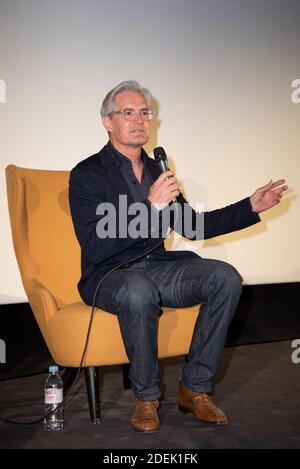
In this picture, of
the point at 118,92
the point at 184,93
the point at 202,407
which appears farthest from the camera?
the point at 184,93

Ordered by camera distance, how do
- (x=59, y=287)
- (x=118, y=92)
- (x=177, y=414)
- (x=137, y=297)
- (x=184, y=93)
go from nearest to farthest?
(x=137, y=297) < (x=177, y=414) < (x=118, y=92) < (x=59, y=287) < (x=184, y=93)

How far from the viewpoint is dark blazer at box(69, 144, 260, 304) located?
5.97 ft

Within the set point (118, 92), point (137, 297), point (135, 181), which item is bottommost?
point (137, 297)

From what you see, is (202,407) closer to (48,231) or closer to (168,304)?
(168,304)

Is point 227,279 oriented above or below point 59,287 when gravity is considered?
above

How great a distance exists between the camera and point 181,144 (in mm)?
3084

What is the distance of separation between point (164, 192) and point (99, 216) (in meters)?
0.27

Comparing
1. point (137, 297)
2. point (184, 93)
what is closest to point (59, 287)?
point (137, 297)

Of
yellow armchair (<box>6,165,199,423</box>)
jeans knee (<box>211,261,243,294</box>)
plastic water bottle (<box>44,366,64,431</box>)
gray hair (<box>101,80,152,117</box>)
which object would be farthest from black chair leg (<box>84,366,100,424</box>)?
gray hair (<box>101,80,152,117</box>)

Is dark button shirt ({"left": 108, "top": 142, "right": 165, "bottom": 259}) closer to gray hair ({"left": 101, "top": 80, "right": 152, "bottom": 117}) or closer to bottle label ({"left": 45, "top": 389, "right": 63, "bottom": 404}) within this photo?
gray hair ({"left": 101, "top": 80, "right": 152, "bottom": 117})

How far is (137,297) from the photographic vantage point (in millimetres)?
1707

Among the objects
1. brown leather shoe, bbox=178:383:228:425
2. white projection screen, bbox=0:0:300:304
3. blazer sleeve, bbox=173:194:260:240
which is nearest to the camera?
brown leather shoe, bbox=178:383:228:425

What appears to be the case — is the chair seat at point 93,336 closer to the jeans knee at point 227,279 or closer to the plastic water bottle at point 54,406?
the plastic water bottle at point 54,406
